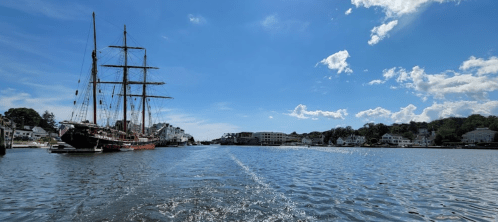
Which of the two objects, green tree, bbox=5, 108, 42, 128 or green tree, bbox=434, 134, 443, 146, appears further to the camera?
green tree, bbox=434, 134, 443, 146

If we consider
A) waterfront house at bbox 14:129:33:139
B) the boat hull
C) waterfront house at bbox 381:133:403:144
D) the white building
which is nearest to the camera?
the boat hull

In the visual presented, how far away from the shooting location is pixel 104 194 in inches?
488

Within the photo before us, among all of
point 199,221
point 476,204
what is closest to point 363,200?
point 476,204

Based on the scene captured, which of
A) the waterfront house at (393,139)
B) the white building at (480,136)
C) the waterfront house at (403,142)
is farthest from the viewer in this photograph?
the waterfront house at (393,139)

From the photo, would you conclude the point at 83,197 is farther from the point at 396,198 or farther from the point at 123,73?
the point at 123,73

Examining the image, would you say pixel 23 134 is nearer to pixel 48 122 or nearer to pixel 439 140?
pixel 48 122

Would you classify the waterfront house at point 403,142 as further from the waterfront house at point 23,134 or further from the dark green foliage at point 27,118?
the dark green foliage at point 27,118

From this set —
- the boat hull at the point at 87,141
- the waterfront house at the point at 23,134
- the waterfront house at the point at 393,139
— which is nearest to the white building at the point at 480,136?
the waterfront house at the point at 393,139

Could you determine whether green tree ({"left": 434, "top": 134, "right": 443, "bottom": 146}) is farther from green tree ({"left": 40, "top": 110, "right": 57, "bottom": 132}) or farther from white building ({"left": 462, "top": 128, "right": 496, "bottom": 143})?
green tree ({"left": 40, "top": 110, "right": 57, "bottom": 132})

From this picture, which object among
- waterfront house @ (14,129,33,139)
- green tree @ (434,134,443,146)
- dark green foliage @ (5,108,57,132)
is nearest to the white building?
green tree @ (434,134,443,146)

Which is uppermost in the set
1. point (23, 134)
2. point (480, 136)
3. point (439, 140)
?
point (480, 136)

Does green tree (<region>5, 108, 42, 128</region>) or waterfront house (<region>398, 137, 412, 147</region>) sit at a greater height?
green tree (<region>5, 108, 42, 128</region>)

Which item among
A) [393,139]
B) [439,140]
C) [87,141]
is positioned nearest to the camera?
[87,141]

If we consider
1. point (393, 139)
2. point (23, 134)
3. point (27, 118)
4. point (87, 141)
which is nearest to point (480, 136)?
point (393, 139)
